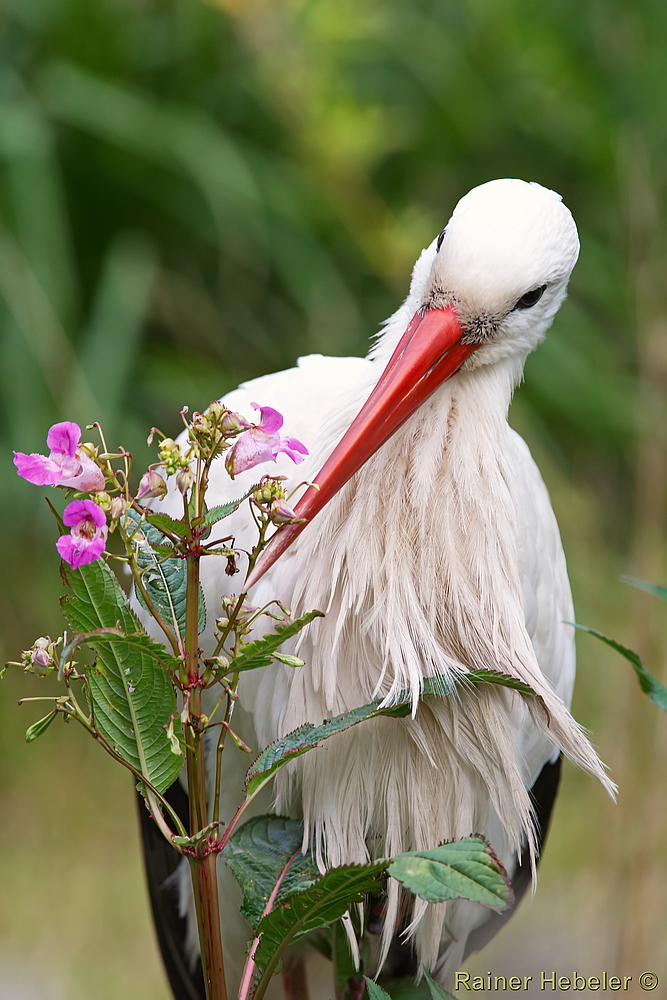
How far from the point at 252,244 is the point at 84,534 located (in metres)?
1.85

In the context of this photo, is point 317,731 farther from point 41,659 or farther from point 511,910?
point 511,910

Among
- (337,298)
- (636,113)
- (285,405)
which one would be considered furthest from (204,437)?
(636,113)

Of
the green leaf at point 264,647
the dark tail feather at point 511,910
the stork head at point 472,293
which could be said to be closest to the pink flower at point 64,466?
the green leaf at point 264,647

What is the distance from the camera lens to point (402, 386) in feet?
2.35

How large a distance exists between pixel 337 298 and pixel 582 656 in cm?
89

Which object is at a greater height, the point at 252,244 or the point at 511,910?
the point at 252,244

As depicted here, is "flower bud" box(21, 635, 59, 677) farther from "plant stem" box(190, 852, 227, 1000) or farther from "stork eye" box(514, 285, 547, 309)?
"stork eye" box(514, 285, 547, 309)

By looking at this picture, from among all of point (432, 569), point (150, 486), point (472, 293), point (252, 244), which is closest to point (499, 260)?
point (472, 293)

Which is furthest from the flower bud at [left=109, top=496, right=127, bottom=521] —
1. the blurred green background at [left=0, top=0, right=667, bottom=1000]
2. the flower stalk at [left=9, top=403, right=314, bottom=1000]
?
the blurred green background at [left=0, top=0, right=667, bottom=1000]

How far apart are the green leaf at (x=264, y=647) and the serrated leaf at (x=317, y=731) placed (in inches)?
2.0

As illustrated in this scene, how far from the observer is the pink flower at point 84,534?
477 millimetres

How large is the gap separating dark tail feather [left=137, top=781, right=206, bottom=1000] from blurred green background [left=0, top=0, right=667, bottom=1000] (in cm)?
41

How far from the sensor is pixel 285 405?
96 cm

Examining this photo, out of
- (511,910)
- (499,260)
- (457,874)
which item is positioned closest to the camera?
(457,874)
